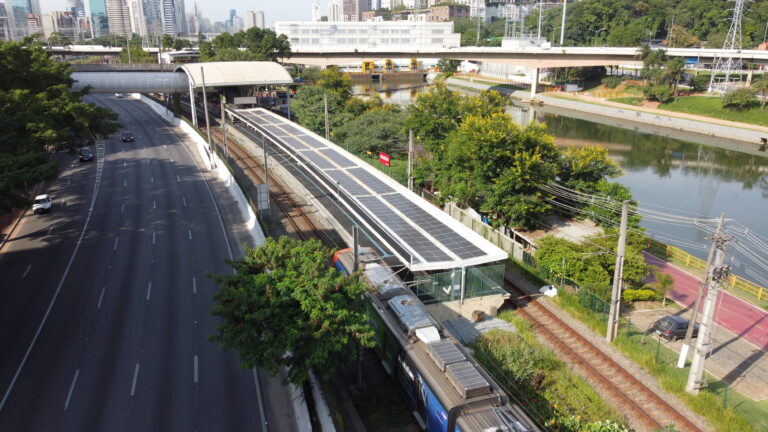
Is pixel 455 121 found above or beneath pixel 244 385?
above

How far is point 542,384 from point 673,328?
30.2 ft

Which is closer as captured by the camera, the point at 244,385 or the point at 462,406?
the point at 462,406

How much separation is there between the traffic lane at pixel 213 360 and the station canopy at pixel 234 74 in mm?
38521

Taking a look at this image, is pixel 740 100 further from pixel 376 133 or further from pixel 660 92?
pixel 376 133

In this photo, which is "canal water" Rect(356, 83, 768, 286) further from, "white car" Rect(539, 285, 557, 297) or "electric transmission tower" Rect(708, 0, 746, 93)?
"electric transmission tower" Rect(708, 0, 746, 93)

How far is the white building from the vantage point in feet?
586

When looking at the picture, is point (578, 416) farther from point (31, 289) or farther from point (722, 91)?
point (722, 91)

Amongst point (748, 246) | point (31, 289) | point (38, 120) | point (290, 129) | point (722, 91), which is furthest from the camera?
point (722, 91)

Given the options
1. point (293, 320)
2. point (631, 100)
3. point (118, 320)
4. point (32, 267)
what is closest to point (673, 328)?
point (293, 320)

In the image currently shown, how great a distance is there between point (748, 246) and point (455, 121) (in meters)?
27.1

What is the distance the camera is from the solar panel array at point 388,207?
29.8 metres

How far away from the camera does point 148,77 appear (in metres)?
79.1

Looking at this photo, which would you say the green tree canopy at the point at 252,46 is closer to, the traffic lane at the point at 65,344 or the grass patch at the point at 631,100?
the grass patch at the point at 631,100

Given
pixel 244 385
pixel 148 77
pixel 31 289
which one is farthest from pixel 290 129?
pixel 244 385
